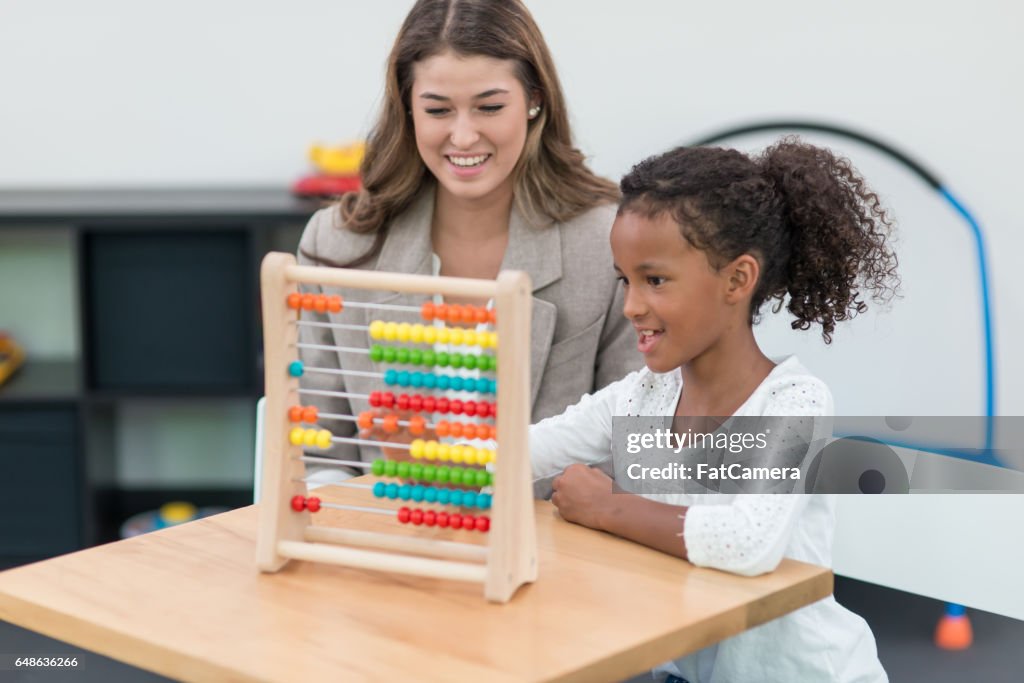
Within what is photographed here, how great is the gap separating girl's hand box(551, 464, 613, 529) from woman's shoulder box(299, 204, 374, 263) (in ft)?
2.42

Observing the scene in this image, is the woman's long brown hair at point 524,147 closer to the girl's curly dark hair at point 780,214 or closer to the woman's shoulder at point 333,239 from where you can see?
the woman's shoulder at point 333,239

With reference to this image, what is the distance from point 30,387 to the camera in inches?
125

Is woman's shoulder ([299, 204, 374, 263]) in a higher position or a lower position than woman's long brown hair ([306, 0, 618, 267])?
lower

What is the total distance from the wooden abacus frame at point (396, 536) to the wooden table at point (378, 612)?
26mm

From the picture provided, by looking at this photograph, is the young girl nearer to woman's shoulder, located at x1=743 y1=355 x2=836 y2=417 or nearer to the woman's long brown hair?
woman's shoulder, located at x1=743 y1=355 x2=836 y2=417

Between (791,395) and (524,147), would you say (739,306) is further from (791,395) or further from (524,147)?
(524,147)

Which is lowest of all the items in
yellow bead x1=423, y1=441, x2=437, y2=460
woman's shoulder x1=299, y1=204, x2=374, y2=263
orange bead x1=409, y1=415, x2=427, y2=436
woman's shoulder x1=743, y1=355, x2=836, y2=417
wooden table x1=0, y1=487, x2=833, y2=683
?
wooden table x1=0, y1=487, x2=833, y2=683

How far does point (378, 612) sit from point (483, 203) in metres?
1.00

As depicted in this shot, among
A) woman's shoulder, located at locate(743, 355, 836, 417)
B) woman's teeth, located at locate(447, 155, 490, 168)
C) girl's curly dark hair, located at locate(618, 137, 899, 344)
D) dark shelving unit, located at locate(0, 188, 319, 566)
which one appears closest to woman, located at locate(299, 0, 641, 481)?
woman's teeth, located at locate(447, 155, 490, 168)

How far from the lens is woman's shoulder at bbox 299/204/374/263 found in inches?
81.6

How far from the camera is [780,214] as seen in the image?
1.48 metres

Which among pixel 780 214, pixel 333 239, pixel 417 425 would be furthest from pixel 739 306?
pixel 333 239

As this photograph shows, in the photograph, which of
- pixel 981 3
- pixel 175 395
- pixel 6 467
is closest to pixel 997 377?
pixel 981 3

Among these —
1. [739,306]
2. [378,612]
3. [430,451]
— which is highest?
[739,306]
